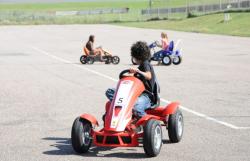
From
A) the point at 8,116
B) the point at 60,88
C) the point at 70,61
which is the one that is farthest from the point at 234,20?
the point at 8,116

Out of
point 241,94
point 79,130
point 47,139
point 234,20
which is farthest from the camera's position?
point 234,20

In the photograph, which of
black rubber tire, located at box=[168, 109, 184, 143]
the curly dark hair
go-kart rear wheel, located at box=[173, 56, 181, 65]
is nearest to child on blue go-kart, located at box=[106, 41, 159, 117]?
the curly dark hair

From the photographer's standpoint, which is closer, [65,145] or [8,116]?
[65,145]

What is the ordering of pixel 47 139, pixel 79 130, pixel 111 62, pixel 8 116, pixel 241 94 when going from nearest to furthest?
pixel 79 130, pixel 47 139, pixel 8 116, pixel 241 94, pixel 111 62

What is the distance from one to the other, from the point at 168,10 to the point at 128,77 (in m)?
75.5

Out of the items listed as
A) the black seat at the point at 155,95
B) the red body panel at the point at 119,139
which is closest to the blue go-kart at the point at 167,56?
the black seat at the point at 155,95

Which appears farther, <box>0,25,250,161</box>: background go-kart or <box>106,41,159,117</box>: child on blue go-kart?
<box>106,41,159,117</box>: child on blue go-kart

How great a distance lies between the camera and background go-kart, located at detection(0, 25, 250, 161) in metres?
8.64

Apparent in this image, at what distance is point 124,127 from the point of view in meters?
8.26

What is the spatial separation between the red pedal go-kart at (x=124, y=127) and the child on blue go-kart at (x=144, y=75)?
9cm

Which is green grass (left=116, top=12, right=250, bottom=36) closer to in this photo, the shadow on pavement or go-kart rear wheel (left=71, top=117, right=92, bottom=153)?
the shadow on pavement

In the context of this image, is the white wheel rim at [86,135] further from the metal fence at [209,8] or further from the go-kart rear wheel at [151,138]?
the metal fence at [209,8]

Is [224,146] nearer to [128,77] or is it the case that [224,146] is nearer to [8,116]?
[128,77]

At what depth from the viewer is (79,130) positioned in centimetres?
830
